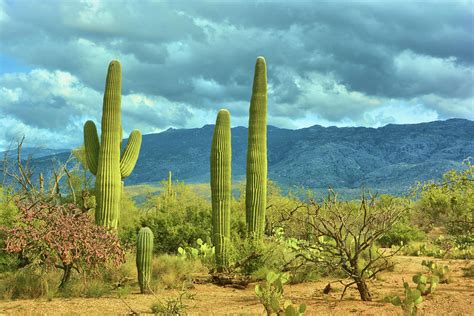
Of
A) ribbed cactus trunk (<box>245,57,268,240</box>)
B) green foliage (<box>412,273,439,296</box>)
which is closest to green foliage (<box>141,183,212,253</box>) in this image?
ribbed cactus trunk (<box>245,57,268,240</box>)

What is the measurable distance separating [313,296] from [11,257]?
27.1 feet

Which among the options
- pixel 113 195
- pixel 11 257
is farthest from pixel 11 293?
pixel 113 195

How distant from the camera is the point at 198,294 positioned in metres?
12.3

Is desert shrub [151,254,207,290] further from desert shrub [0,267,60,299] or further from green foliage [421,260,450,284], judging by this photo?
green foliage [421,260,450,284]

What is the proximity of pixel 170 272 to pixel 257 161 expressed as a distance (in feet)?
13.7

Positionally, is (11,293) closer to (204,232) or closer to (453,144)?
(204,232)

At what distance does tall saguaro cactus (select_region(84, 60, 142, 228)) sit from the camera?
52.8ft

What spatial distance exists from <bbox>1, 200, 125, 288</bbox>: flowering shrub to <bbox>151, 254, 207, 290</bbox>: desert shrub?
134cm

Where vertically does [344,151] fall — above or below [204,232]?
above

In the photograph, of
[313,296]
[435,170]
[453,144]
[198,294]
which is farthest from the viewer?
[453,144]

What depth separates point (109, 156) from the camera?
54.0 feet

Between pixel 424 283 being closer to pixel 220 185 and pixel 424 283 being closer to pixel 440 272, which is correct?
pixel 440 272

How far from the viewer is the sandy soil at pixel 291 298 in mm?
9750

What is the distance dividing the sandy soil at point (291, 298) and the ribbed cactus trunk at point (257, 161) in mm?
2816
